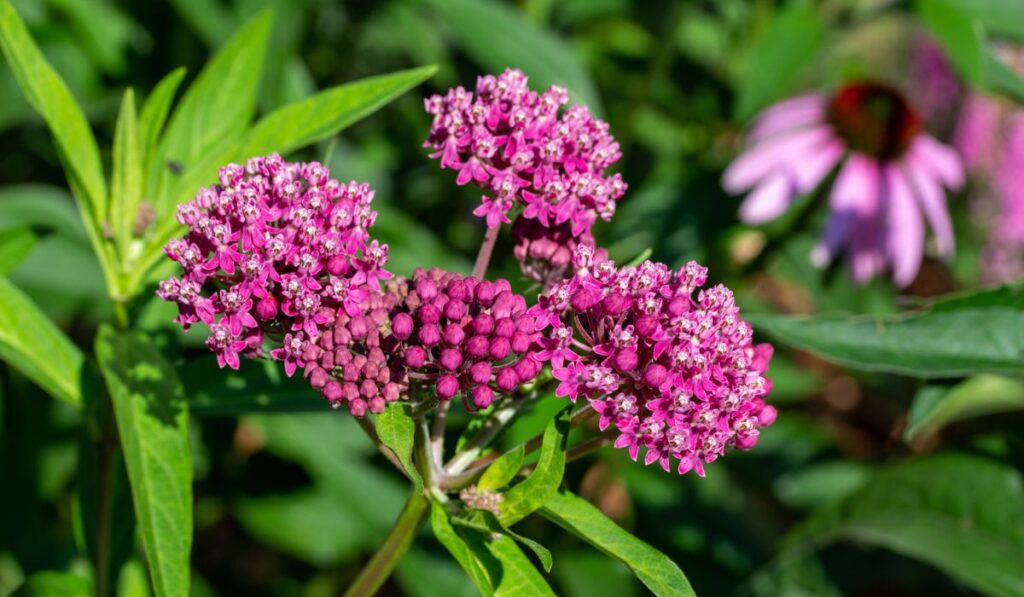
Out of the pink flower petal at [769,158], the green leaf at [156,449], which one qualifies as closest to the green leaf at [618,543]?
the green leaf at [156,449]

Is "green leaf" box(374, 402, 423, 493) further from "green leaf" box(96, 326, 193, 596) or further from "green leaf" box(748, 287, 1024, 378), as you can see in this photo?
"green leaf" box(748, 287, 1024, 378)

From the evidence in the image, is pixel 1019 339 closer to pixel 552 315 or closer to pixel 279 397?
pixel 552 315

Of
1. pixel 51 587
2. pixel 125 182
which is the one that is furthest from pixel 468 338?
pixel 51 587

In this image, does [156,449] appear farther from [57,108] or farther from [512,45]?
[512,45]

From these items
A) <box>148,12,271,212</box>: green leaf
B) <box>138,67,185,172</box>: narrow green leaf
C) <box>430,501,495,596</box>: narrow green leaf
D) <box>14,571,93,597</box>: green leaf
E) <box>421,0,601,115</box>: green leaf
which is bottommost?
<box>14,571,93,597</box>: green leaf

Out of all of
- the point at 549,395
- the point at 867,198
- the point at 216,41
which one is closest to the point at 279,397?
the point at 549,395

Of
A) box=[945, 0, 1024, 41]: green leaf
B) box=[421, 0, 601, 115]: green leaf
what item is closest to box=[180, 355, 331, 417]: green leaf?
box=[421, 0, 601, 115]: green leaf

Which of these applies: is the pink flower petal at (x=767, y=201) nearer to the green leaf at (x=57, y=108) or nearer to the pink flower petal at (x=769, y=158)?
the pink flower petal at (x=769, y=158)
